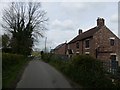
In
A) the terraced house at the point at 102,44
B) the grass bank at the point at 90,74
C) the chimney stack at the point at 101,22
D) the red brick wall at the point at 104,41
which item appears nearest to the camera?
the grass bank at the point at 90,74

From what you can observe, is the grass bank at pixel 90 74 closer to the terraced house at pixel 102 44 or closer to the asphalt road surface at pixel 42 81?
the asphalt road surface at pixel 42 81

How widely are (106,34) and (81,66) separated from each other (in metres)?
25.2

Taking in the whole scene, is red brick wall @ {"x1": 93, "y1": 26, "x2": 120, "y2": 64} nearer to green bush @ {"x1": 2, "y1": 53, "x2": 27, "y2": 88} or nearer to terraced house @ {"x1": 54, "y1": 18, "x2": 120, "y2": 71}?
terraced house @ {"x1": 54, "y1": 18, "x2": 120, "y2": 71}

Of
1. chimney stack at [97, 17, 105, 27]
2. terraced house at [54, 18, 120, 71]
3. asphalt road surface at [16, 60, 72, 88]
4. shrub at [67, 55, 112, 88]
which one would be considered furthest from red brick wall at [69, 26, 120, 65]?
shrub at [67, 55, 112, 88]

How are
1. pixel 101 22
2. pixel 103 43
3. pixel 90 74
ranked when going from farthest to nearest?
pixel 101 22, pixel 103 43, pixel 90 74

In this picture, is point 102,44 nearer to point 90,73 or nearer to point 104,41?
point 104,41

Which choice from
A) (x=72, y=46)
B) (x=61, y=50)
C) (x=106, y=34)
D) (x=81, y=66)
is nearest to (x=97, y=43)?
(x=106, y=34)

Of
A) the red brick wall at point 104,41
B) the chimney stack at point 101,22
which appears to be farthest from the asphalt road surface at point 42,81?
the chimney stack at point 101,22

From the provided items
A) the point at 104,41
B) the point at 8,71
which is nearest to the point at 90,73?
the point at 8,71

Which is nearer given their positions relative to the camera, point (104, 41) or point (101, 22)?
point (104, 41)

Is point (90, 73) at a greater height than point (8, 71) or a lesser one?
greater

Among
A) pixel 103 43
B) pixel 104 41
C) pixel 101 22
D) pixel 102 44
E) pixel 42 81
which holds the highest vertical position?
pixel 101 22

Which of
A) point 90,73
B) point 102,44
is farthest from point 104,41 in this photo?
point 90,73

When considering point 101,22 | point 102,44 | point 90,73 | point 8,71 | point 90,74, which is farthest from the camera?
point 101,22
